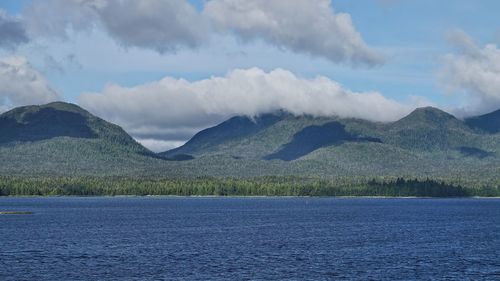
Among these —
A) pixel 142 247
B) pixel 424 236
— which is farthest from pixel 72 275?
pixel 424 236

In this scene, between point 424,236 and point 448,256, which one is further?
point 424,236

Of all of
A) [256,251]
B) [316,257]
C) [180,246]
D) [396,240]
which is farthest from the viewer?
[396,240]

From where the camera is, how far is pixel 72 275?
371 feet

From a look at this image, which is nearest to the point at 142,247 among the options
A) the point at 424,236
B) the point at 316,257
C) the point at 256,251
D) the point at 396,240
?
the point at 256,251

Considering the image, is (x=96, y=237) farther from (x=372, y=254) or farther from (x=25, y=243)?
(x=372, y=254)

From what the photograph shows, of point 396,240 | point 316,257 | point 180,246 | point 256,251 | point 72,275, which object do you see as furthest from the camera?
point 396,240

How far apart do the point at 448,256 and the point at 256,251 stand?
32466 mm

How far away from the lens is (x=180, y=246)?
6078 inches

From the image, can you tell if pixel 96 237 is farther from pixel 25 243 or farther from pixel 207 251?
pixel 207 251

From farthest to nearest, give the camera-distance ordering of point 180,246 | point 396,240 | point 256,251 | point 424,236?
point 424,236 < point 396,240 < point 180,246 < point 256,251

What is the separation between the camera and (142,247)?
152 meters

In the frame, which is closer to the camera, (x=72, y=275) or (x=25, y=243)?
(x=72, y=275)

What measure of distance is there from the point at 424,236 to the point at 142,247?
64.5 m

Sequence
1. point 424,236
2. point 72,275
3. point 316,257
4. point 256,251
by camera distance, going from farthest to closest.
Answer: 1. point 424,236
2. point 256,251
3. point 316,257
4. point 72,275
